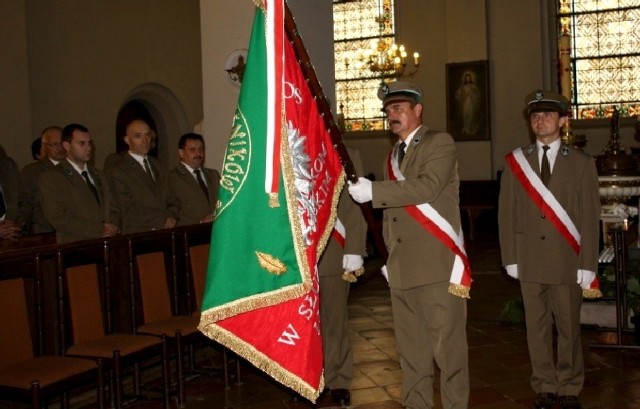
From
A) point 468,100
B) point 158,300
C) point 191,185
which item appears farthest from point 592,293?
point 468,100

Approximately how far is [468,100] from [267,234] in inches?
482

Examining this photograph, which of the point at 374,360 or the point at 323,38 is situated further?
the point at 323,38

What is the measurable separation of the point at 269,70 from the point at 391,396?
2.40m

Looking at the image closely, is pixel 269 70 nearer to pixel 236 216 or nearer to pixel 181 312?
pixel 236 216

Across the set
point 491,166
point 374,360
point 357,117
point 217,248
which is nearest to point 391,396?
point 374,360

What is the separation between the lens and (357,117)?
16.7 metres

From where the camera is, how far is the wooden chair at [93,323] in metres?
4.29

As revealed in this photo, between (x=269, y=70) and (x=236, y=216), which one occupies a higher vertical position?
(x=269, y=70)

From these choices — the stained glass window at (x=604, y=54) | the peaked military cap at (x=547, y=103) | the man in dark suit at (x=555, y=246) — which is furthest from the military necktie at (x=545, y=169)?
the stained glass window at (x=604, y=54)

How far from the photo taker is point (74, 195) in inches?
220

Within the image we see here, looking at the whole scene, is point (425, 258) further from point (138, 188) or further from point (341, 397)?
point (138, 188)

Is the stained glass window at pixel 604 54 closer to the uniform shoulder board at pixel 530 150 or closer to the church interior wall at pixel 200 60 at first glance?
the church interior wall at pixel 200 60

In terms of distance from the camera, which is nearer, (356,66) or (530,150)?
(530,150)

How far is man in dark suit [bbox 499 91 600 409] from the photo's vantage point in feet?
14.0
